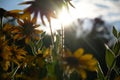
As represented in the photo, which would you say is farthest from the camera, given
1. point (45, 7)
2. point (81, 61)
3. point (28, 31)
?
point (28, 31)

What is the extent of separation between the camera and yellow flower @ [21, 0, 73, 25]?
2.01 metres

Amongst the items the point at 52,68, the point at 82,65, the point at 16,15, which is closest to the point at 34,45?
the point at 16,15

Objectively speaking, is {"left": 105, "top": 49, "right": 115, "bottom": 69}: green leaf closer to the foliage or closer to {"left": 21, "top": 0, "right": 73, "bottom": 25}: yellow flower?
the foliage

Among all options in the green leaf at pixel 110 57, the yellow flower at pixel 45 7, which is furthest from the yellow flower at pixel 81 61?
the green leaf at pixel 110 57

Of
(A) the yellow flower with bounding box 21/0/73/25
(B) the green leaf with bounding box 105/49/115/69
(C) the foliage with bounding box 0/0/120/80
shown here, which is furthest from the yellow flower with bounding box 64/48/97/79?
(B) the green leaf with bounding box 105/49/115/69

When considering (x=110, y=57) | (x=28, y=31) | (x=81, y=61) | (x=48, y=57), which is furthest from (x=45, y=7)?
(x=28, y=31)

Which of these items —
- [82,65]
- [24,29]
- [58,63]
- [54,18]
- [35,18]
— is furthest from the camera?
[24,29]

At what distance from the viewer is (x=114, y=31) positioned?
2734 mm

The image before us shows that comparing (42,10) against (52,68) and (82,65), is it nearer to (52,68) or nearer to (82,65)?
(52,68)

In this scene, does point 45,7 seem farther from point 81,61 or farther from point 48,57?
point 81,61

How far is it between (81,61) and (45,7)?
67 cm

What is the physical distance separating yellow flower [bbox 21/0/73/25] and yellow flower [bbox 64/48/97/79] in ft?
1.64

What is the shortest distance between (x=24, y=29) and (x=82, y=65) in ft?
5.22

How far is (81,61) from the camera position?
1.54 meters
